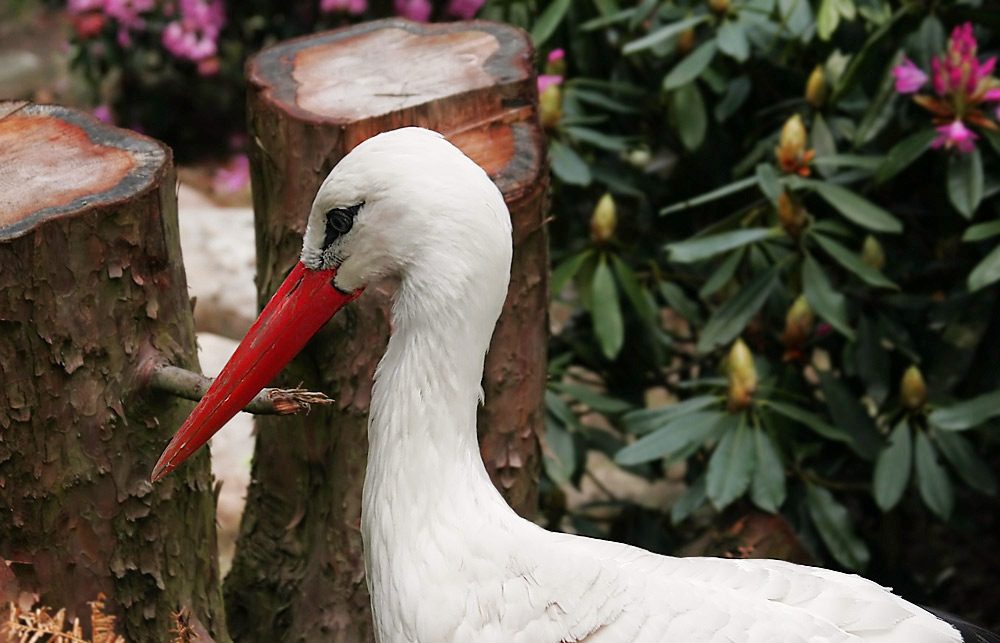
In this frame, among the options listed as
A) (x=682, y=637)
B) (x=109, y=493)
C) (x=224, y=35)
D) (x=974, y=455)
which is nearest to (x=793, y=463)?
(x=974, y=455)

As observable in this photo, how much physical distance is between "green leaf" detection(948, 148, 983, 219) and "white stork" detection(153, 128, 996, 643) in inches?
48.7

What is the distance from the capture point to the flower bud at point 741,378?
2.63m

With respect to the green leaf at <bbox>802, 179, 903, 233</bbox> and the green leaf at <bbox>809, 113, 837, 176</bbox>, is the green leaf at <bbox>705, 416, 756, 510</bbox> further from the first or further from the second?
the green leaf at <bbox>809, 113, 837, 176</bbox>

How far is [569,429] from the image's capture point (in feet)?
9.63

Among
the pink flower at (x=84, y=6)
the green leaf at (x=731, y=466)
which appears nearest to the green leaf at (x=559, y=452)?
the green leaf at (x=731, y=466)

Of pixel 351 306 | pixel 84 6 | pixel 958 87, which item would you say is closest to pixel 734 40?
pixel 958 87

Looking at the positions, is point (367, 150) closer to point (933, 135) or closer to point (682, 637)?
point (682, 637)

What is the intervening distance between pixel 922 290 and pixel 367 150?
77.9 inches

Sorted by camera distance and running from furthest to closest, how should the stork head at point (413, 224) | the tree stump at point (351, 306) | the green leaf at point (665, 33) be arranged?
the green leaf at point (665, 33)
the tree stump at point (351, 306)
the stork head at point (413, 224)

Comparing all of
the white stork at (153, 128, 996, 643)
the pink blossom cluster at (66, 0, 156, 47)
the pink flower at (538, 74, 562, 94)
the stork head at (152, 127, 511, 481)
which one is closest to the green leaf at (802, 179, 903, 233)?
the pink flower at (538, 74, 562, 94)

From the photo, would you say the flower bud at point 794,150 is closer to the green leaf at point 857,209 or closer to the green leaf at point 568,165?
the green leaf at point 857,209

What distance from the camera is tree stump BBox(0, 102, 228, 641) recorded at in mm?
1833

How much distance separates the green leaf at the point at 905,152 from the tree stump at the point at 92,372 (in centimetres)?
166

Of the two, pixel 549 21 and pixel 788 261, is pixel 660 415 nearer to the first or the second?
pixel 788 261
